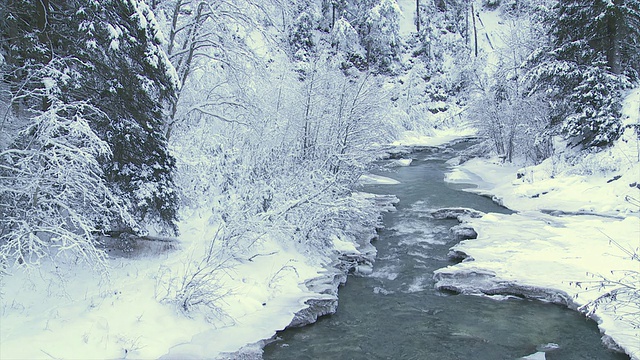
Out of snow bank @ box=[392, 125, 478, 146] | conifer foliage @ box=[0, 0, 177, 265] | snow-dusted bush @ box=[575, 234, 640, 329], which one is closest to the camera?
snow-dusted bush @ box=[575, 234, 640, 329]

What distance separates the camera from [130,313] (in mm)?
5594

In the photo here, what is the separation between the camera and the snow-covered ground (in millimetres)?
7355

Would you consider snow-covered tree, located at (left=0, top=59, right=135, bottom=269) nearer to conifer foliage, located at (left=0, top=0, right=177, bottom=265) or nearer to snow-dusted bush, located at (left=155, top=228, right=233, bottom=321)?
conifer foliage, located at (left=0, top=0, right=177, bottom=265)

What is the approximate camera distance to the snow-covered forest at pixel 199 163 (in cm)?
526

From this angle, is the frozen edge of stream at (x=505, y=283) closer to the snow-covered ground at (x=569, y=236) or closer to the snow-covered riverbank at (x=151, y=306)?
the snow-covered ground at (x=569, y=236)

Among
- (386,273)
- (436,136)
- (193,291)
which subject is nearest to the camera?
(193,291)

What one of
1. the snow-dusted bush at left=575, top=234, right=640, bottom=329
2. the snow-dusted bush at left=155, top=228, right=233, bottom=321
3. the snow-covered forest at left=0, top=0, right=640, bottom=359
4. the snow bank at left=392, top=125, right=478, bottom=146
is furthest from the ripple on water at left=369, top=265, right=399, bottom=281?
the snow bank at left=392, top=125, right=478, bottom=146

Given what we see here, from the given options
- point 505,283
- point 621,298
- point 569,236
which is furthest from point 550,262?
point 569,236

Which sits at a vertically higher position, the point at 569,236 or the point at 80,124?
the point at 80,124

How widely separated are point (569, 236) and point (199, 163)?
8.71m

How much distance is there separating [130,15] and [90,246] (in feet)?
11.7

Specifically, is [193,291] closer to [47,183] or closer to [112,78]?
[47,183]

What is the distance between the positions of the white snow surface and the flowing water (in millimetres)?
598

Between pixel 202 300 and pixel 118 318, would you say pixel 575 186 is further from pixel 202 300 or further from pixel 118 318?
pixel 118 318
